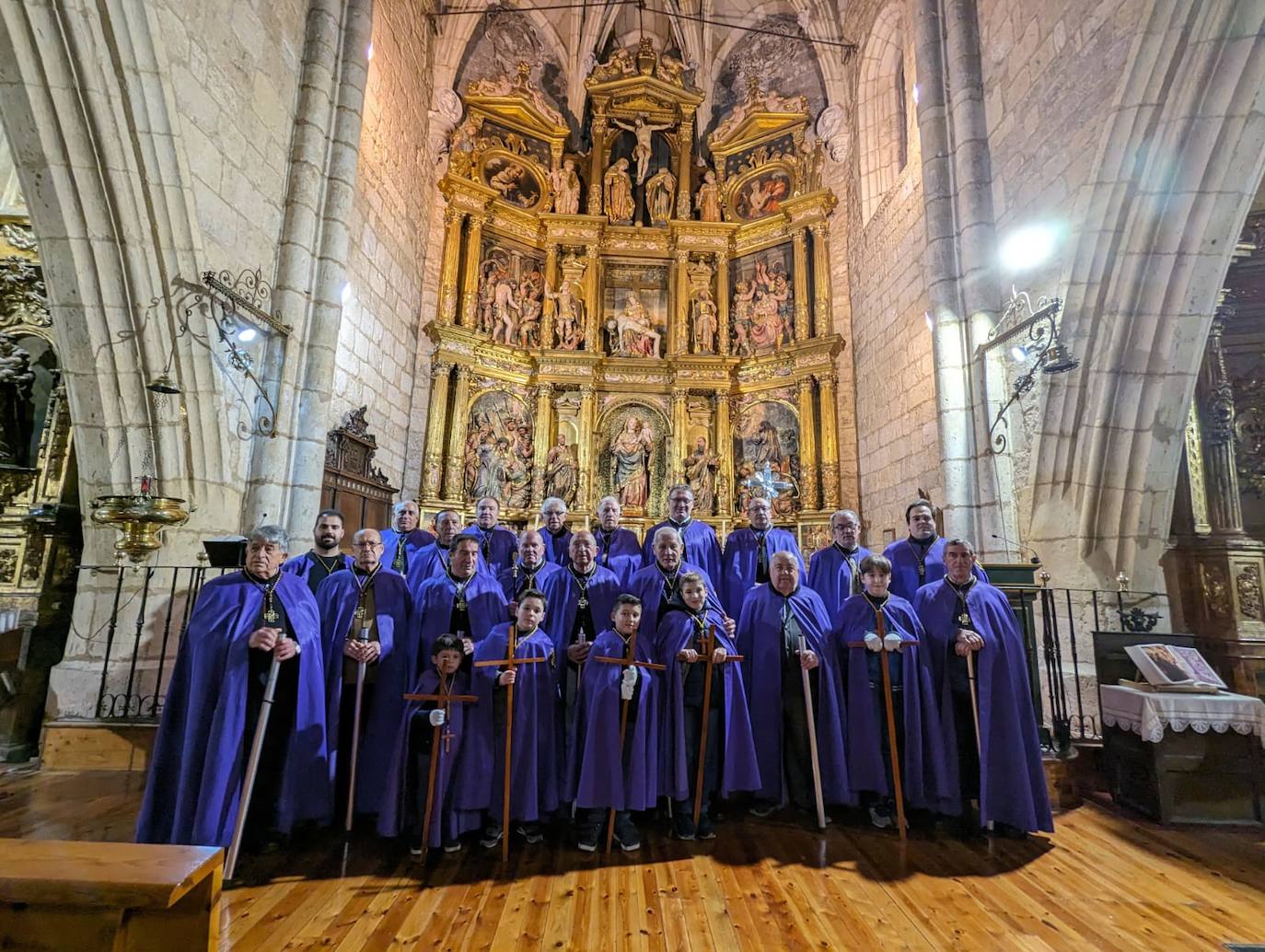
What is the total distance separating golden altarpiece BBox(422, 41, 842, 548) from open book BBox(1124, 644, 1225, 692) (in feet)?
20.6

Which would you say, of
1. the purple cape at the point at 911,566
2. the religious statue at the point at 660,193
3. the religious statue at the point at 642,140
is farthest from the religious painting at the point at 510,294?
the purple cape at the point at 911,566

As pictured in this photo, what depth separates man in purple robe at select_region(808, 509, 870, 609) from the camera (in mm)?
4590

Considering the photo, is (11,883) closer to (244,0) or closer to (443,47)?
(244,0)

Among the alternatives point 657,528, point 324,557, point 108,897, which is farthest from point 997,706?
point 324,557

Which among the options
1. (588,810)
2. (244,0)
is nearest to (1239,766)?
(588,810)

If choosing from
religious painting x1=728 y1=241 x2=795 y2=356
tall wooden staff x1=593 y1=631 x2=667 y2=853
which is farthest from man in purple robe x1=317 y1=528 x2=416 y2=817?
religious painting x1=728 y1=241 x2=795 y2=356

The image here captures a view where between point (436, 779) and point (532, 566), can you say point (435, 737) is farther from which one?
point (532, 566)

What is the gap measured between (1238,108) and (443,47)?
11.6 meters

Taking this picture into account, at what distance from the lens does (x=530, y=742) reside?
331cm

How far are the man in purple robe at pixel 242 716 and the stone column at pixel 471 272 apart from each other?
842 cm

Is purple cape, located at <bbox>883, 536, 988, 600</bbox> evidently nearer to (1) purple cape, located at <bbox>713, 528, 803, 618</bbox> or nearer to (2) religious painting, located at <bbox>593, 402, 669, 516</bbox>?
(1) purple cape, located at <bbox>713, 528, 803, 618</bbox>

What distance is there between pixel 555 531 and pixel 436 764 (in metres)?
2.37

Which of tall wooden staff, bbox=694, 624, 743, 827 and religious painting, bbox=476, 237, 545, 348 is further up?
religious painting, bbox=476, 237, 545, 348

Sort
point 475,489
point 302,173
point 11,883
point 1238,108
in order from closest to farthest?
point 11,883 < point 1238,108 < point 302,173 < point 475,489
